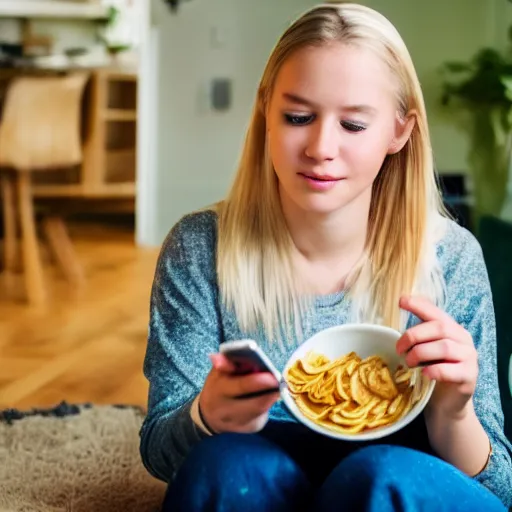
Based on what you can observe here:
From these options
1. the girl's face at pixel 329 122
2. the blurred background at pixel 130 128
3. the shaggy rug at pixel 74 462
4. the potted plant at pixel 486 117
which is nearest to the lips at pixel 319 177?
the girl's face at pixel 329 122

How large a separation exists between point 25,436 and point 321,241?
71cm

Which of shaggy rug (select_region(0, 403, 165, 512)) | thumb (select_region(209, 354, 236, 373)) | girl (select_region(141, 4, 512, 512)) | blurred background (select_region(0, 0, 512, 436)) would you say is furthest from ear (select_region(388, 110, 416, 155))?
blurred background (select_region(0, 0, 512, 436))

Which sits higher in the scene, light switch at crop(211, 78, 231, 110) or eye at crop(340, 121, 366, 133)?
eye at crop(340, 121, 366, 133)

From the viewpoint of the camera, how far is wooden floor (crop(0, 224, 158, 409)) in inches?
65.5

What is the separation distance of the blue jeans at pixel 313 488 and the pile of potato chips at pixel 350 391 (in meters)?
0.03

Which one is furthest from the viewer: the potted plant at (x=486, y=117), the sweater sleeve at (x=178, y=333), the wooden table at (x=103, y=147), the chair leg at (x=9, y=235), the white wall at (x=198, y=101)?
the white wall at (x=198, y=101)

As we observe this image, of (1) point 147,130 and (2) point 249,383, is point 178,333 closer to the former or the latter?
(2) point 249,383

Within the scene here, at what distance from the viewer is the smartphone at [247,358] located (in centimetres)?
65

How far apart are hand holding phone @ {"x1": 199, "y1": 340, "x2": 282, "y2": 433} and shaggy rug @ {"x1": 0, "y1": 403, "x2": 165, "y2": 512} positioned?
1.36 ft

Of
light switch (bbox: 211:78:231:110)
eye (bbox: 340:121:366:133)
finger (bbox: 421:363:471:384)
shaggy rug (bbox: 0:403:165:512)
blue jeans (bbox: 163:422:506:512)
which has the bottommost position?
shaggy rug (bbox: 0:403:165:512)

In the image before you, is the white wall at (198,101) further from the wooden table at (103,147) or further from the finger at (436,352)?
the finger at (436,352)

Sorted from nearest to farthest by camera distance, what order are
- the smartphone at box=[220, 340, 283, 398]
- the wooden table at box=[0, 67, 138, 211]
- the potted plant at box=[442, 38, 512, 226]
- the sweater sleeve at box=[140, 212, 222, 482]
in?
1. the smartphone at box=[220, 340, 283, 398]
2. the sweater sleeve at box=[140, 212, 222, 482]
3. the potted plant at box=[442, 38, 512, 226]
4. the wooden table at box=[0, 67, 138, 211]

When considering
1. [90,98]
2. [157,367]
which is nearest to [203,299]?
[157,367]

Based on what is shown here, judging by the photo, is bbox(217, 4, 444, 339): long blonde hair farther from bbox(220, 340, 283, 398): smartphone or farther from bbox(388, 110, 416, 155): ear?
bbox(220, 340, 283, 398): smartphone
